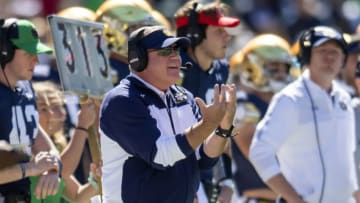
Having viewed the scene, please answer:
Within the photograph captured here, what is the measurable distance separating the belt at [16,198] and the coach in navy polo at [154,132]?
101 centimetres

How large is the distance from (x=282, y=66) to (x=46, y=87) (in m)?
2.67

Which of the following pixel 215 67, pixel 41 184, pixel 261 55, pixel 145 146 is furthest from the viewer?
pixel 261 55

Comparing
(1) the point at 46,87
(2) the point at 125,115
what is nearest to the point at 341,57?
(1) the point at 46,87

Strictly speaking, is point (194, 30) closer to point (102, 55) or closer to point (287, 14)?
point (102, 55)

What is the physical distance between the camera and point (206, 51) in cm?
960

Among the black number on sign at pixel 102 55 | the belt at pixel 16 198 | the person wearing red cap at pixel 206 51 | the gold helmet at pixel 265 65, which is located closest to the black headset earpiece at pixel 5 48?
the black number on sign at pixel 102 55

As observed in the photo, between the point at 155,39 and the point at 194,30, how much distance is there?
186 centimetres

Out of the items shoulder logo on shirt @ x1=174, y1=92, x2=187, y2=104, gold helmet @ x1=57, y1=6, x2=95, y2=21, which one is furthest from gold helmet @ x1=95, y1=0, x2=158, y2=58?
shoulder logo on shirt @ x1=174, y1=92, x2=187, y2=104

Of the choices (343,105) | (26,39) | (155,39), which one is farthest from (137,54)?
(343,105)

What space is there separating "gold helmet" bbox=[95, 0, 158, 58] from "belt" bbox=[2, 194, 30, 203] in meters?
1.66

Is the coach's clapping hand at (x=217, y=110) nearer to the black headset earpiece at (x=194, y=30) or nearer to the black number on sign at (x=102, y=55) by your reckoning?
the black number on sign at (x=102, y=55)

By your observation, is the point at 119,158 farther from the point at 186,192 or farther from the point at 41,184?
the point at 41,184

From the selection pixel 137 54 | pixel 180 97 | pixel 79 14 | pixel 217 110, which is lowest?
pixel 79 14

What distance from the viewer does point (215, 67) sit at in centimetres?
975
